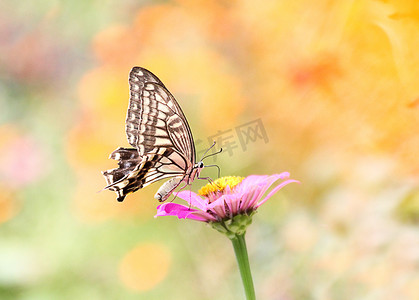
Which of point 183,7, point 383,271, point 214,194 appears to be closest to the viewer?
point 214,194

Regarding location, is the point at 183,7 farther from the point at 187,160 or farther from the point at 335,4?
the point at 187,160

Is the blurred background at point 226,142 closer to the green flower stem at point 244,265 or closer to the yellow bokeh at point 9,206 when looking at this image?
the yellow bokeh at point 9,206

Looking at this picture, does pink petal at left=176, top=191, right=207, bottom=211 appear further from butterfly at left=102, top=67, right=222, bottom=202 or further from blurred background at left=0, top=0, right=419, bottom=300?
blurred background at left=0, top=0, right=419, bottom=300

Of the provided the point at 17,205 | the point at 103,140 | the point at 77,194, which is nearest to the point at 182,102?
the point at 103,140

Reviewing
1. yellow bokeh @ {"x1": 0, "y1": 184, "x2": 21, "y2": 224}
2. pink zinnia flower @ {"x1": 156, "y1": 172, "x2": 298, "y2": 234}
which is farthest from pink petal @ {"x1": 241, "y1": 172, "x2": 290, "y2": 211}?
yellow bokeh @ {"x1": 0, "y1": 184, "x2": 21, "y2": 224}

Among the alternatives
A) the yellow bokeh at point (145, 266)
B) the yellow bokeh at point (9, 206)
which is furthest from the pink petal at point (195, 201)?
the yellow bokeh at point (9, 206)

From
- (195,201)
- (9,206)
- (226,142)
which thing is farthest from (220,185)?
(9,206)
